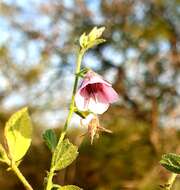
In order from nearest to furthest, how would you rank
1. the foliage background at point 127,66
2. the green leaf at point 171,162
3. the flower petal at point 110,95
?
the green leaf at point 171,162
the flower petal at point 110,95
the foliage background at point 127,66

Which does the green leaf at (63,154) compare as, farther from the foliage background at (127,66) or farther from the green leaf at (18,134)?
the foliage background at (127,66)

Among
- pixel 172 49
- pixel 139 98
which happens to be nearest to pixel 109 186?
pixel 139 98

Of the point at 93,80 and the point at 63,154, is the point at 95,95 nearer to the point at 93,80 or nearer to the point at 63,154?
the point at 93,80

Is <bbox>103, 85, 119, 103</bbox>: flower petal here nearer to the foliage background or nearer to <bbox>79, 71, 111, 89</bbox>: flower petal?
<bbox>79, 71, 111, 89</bbox>: flower petal

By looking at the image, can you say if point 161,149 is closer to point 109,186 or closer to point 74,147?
point 109,186

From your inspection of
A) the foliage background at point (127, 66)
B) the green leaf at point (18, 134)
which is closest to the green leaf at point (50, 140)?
the green leaf at point (18, 134)

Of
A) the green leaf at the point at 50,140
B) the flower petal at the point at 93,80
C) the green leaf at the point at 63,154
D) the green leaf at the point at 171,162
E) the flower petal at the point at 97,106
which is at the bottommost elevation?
the green leaf at the point at 171,162

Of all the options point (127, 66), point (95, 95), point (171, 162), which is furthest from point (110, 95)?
point (127, 66)
